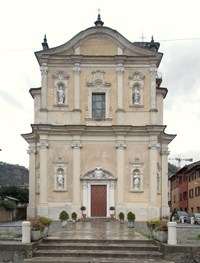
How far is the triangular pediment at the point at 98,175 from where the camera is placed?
40.0 meters

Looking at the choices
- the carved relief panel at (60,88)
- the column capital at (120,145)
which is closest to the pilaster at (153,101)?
the column capital at (120,145)

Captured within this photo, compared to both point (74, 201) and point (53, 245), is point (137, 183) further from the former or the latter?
point (53, 245)

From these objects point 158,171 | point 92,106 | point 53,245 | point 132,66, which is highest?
point 132,66

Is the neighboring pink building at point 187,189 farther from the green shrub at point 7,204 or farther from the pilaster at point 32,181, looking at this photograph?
the pilaster at point 32,181

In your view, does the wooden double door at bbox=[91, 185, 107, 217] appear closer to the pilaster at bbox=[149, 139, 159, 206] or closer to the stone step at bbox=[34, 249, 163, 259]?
the pilaster at bbox=[149, 139, 159, 206]

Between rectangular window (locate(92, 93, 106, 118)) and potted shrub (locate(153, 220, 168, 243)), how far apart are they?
2342 centimetres

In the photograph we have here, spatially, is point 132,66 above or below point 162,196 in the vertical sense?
above

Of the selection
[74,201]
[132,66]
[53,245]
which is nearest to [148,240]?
[53,245]

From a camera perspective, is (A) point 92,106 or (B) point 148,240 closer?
(B) point 148,240

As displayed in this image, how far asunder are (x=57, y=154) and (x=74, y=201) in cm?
404

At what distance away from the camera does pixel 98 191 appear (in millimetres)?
40375

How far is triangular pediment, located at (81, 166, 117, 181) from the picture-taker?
131 feet

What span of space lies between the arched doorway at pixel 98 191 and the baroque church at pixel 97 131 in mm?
80

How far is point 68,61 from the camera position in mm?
41531
